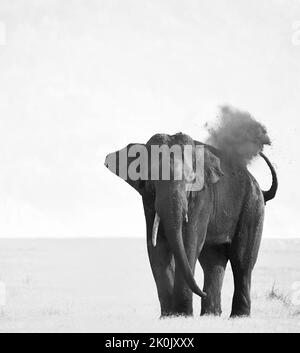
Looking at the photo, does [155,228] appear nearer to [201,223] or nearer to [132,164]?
[201,223]

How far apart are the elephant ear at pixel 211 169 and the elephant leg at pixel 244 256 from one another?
1404 millimetres

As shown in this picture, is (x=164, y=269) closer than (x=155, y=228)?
No

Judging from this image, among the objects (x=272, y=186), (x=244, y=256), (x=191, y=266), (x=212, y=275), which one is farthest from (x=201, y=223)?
(x=272, y=186)

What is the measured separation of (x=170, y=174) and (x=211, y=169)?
1382mm

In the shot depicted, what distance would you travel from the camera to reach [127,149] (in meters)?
17.8

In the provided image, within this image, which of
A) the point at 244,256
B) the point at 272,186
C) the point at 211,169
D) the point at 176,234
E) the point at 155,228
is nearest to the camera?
the point at 176,234

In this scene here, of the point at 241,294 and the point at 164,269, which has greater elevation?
the point at 164,269

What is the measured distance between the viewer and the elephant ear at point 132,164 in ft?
57.1

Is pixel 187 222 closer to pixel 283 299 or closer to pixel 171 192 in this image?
pixel 171 192

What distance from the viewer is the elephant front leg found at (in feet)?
57.0

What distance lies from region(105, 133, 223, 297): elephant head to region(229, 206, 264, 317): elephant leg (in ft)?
5.12

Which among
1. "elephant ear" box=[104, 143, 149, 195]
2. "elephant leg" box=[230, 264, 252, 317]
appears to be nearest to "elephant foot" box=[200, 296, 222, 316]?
"elephant leg" box=[230, 264, 252, 317]

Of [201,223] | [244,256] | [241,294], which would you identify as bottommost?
[241,294]

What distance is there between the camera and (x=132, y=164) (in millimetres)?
17609
